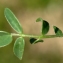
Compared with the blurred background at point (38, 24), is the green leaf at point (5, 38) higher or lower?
higher

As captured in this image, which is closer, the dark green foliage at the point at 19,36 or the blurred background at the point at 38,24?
the dark green foliage at the point at 19,36

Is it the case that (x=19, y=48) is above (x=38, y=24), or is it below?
above

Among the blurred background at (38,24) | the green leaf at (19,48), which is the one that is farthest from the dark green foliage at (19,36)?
the blurred background at (38,24)

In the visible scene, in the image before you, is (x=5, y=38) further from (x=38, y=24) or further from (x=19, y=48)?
(x=38, y=24)

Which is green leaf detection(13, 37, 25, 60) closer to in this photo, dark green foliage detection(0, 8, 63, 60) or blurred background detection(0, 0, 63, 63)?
dark green foliage detection(0, 8, 63, 60)

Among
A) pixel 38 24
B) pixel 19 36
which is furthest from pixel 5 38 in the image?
pixel 38 24

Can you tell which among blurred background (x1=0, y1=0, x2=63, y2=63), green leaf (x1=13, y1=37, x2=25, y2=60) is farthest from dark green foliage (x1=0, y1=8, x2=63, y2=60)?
blurred background (x1=0, y1=0, x2=63, y2=63)

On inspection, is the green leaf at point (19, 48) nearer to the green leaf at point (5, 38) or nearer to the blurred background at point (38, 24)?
the green leaf at point (5, 38)

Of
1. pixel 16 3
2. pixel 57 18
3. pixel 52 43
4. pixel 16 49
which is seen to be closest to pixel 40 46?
pixel 52 43

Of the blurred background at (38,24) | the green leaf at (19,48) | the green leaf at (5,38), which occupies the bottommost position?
the blurred background at (38,24)
